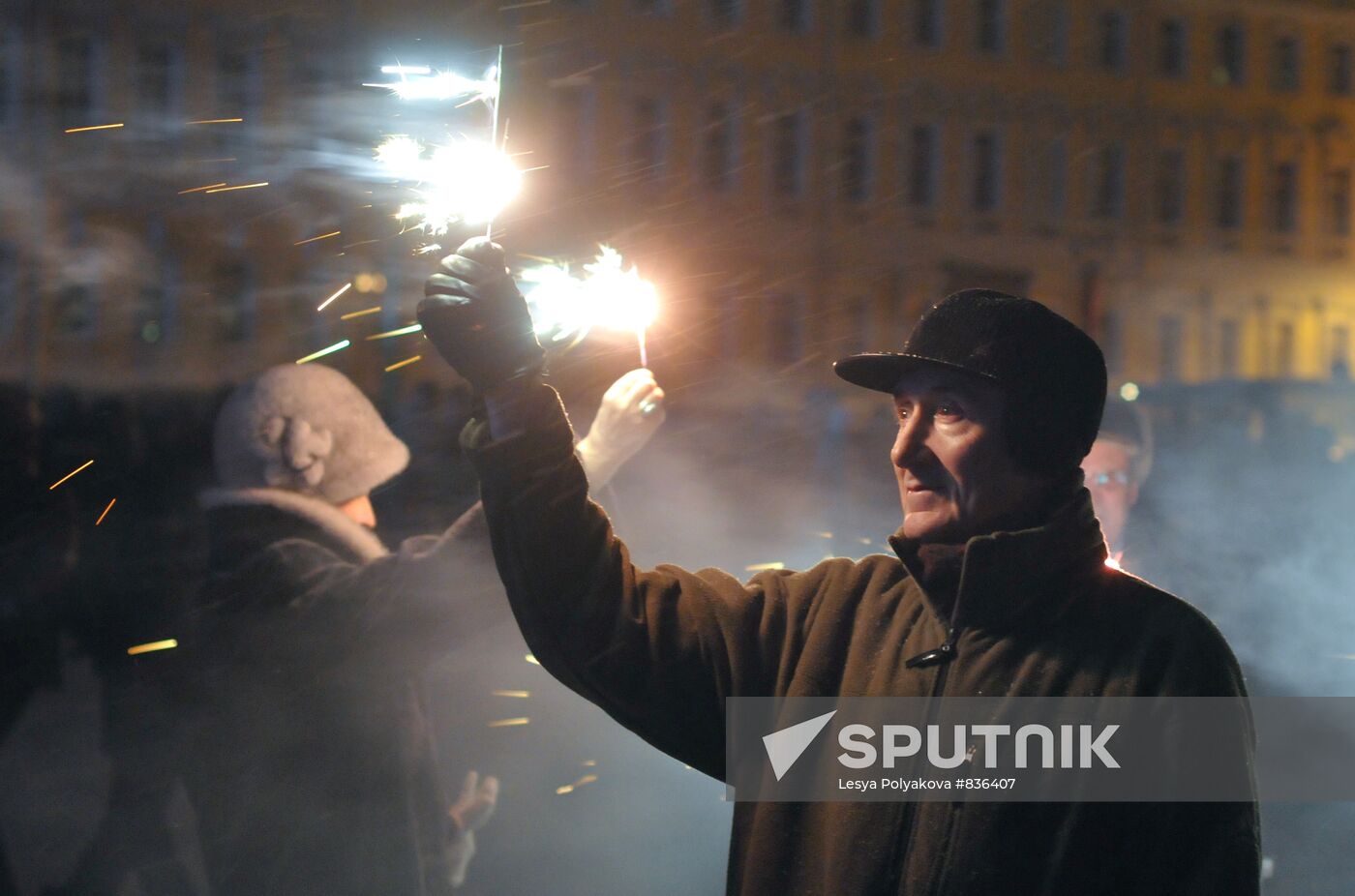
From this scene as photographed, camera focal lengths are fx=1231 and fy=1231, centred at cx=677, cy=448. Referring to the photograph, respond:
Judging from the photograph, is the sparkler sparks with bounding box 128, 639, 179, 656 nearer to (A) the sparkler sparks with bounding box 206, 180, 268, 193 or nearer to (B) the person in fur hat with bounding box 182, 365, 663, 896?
(B) the person in fur hat with bounding box 182, 365, 663, 896

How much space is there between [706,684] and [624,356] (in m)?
4.40

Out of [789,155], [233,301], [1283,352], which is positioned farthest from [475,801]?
[1283,352]

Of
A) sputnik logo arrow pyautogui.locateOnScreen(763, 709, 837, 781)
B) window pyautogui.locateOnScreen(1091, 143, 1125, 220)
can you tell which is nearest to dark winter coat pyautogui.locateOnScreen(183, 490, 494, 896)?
sputnik logo arrow pyautogui.locateOnScreen(763, 709, 837, 781)

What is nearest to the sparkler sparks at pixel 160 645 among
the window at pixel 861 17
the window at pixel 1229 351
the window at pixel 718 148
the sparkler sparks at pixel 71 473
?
the sparkler sparks at pixel 71 473

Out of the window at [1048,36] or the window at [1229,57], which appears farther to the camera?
the window at [1229,57]

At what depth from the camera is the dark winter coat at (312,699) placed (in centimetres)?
285

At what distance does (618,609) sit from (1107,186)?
1562 centimetres

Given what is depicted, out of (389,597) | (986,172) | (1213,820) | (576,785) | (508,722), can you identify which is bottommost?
(576,785)

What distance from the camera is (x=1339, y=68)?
16.1m

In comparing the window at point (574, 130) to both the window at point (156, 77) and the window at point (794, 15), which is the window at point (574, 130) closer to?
the window at point (794, 15)

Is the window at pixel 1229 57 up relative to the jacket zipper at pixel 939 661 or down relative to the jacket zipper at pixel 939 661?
up

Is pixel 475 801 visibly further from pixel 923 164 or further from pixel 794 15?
pixel 923 164

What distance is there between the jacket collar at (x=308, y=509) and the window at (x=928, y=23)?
13.0 meters

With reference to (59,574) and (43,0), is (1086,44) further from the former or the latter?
(59,574)
